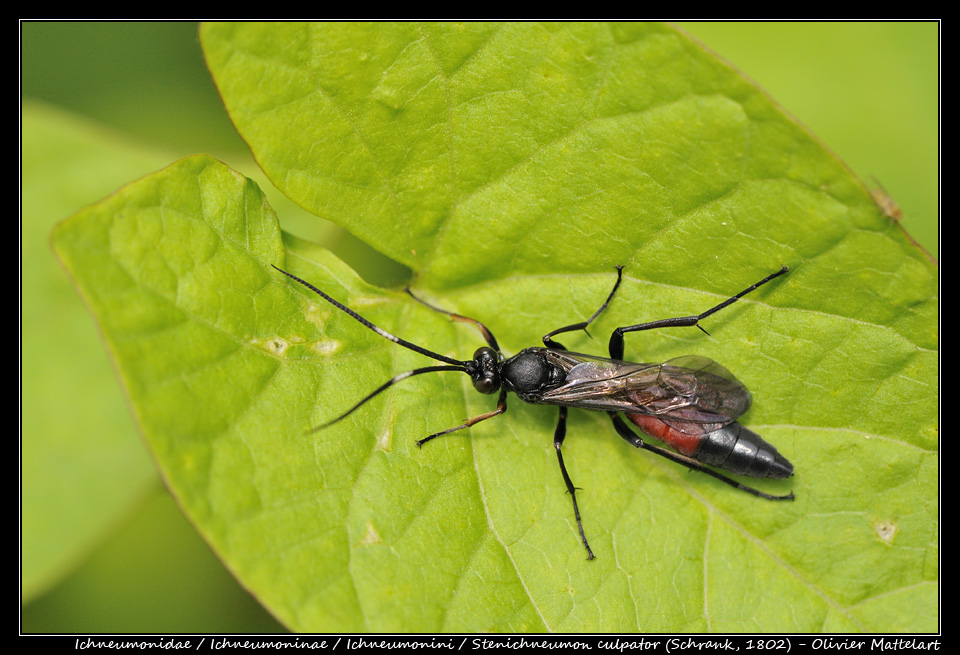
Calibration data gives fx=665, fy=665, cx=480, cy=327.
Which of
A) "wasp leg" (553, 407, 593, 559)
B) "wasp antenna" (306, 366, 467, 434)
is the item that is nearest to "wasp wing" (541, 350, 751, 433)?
"wasp leg" (553, 407, 593, 559)

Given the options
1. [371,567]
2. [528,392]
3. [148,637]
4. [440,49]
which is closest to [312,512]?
[371,567]

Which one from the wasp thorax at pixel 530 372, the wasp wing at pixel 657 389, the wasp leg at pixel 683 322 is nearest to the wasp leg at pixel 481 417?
the wasp thorax at pixel 530 372

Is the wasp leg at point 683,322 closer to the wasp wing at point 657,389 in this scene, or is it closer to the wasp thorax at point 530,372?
the wasp wing at point 657,389

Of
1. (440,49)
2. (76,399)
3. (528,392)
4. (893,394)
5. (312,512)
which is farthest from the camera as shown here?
(76,399)

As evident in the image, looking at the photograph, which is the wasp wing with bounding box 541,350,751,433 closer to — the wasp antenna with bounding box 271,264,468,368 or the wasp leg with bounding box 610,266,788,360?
the wasp leg with bounding box 610,266,788,360

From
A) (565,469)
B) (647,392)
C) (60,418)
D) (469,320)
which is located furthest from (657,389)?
(60,418)

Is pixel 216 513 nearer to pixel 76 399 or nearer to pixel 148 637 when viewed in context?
pixel 76 399
